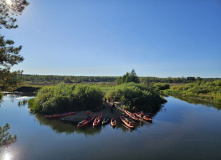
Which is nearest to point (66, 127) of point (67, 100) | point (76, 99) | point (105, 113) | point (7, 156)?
point (67, 100)

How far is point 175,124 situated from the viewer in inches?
1191

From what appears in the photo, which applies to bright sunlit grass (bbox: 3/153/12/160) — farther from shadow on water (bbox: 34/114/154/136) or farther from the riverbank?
the riverbank

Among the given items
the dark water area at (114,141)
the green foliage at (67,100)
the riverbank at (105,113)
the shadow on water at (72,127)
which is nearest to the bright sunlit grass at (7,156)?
the dark water area at (114,141)

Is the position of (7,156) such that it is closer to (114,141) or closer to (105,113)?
(114,141)

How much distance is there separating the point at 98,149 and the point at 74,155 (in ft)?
10.5

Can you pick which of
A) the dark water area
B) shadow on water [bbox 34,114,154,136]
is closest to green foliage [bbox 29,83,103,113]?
shadow on water [bbox 34,114,154,136]

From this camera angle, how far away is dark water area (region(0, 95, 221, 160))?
18453 mm

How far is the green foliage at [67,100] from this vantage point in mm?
34562

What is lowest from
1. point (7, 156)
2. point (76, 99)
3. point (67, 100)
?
point (7, 156)

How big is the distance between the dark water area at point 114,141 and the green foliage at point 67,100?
378 centimetres

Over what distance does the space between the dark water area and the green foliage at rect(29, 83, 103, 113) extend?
3776mm

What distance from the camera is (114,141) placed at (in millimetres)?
22281

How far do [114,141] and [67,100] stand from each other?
1732cm

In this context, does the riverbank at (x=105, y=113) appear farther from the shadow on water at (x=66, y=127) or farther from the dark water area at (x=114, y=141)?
the dark water area at (x=114, y=141)
